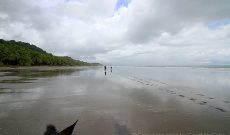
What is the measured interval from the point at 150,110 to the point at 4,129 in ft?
20.5

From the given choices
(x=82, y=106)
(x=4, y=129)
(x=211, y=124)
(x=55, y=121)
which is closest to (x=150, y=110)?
(x=211, y=124)

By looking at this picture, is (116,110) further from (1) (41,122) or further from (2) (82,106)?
(1) (41,122)

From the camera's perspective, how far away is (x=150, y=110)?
377 inches

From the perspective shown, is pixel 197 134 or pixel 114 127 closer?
pixel 197 134

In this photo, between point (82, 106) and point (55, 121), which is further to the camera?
point (82, 106)

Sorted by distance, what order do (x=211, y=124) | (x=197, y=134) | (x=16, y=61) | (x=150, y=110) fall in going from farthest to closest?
(x=16, y=61)
(x=150, y=110)
(x=211, y=124)
(x=197, y=134)

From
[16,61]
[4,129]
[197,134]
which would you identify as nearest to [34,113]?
[4,129]

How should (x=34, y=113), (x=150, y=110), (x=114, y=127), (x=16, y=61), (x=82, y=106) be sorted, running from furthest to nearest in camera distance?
(x=16, y=61)
(x=82, y=106)
(x=150, y=110)
(x=34, y=113)
(x=114, y=127)

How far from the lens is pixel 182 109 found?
32.5 ft

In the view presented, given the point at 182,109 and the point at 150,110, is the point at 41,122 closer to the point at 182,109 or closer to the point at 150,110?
the point at 150,110

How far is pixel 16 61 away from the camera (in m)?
76.6

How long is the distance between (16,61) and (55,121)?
7782 centimetres

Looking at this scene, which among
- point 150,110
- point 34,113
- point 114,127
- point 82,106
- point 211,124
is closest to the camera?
point 114,127

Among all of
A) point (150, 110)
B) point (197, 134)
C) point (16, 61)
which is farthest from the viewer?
point (16, 61)
